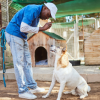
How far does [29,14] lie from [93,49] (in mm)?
3887

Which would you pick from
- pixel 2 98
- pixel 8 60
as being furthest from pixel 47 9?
pixel 8 60

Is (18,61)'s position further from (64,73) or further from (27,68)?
(64,73)

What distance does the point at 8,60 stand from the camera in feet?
17.0

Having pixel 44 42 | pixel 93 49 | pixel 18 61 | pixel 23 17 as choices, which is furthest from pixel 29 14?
pixel 93 49

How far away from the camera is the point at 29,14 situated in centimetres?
213

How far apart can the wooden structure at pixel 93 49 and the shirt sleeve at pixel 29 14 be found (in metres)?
3.63

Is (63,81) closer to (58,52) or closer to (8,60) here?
(58,52)

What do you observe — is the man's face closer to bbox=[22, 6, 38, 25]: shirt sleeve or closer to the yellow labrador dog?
bbox=[22, 6, 38, 25]: shirt sleeve

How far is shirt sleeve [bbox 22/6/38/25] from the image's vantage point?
2.10 metres

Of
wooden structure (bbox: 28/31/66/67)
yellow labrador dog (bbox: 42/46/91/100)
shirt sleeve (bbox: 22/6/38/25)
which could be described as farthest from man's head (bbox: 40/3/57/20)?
wooden structure (bbox: 28/31/66/67)

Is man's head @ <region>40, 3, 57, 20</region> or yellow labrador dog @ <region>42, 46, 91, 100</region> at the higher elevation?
man's head @ <region>40, 3, 57, 20</region>

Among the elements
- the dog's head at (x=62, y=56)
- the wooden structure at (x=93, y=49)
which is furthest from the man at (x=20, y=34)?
the wooden structure at (x=93, y=49)

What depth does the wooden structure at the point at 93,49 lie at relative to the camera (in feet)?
17.5

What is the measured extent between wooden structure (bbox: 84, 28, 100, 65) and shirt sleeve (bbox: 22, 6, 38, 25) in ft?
11.9
